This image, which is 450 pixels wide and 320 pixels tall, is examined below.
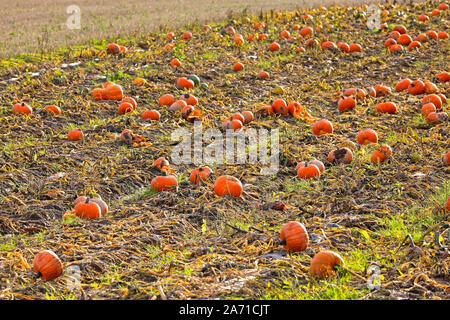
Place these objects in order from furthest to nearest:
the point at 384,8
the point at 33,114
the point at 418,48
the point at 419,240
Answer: the point at 384,8 → the point at 418,48 → the point at 33,114 → the point at 419,240

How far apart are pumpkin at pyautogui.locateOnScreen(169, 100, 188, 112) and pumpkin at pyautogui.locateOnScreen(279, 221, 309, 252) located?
5.07m

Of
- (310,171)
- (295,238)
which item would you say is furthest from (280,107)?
(295,238)

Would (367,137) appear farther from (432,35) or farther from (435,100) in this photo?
(432,35)

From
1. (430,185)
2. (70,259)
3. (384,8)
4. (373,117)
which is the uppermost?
(384,8)

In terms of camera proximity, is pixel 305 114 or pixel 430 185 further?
pixel 305 114

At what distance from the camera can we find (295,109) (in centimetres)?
898

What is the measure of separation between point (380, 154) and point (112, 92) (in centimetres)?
534

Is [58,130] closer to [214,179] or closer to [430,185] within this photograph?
[214,179]

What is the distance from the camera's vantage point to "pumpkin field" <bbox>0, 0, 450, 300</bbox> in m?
4.17

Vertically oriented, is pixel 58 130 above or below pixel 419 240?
above

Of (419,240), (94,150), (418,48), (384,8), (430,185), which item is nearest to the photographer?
(419,240)

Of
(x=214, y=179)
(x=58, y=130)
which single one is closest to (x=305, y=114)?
(x=214, y=179)

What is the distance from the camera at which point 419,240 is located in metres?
4.49
